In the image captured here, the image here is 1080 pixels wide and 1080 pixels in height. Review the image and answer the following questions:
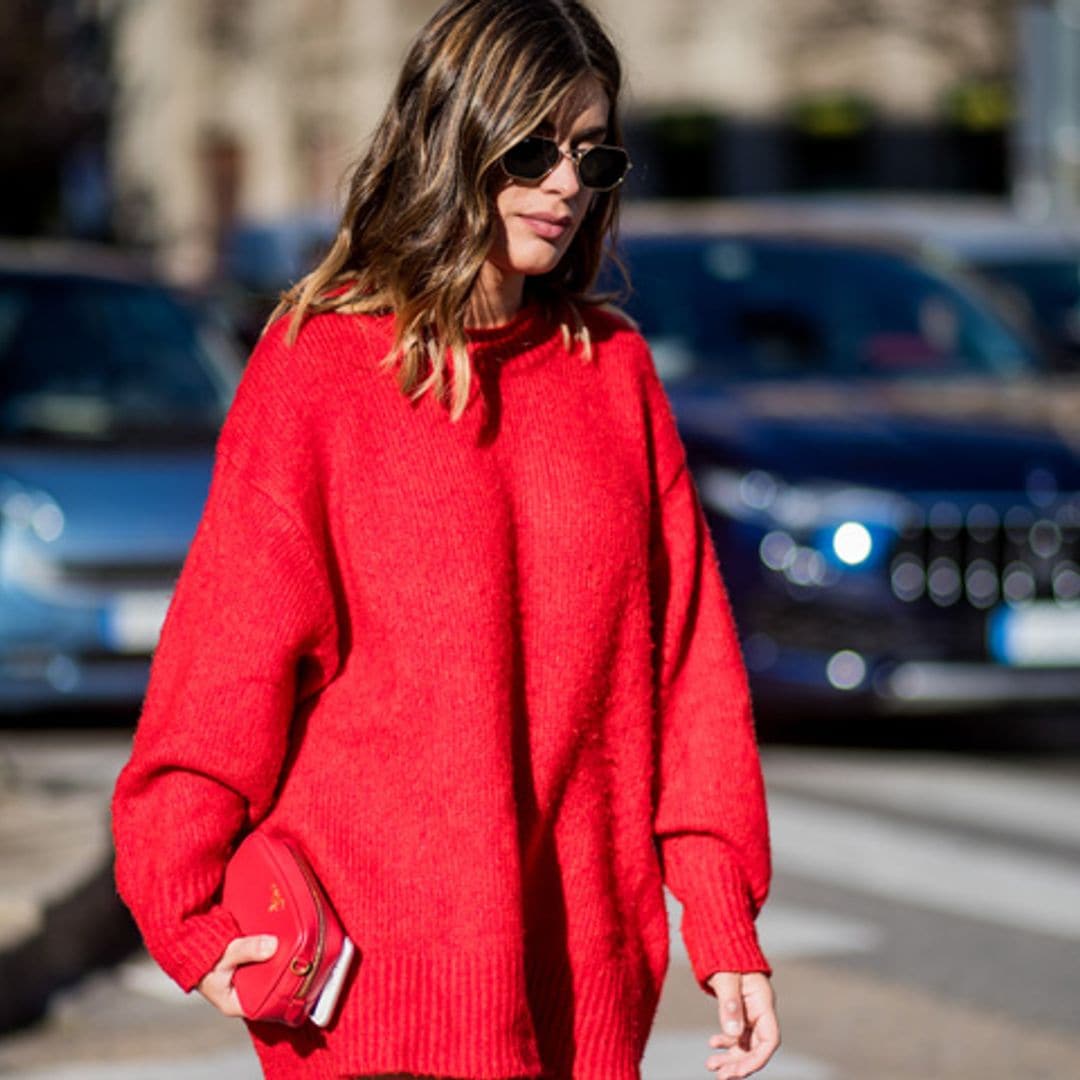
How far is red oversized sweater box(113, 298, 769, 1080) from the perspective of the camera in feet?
8.93

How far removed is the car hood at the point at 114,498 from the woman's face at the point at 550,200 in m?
6.38

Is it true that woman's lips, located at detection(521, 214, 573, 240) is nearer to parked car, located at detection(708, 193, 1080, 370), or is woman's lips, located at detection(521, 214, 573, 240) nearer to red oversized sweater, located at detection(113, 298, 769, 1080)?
red oversized sweater, located at detection(113, 298, 769, 1080)

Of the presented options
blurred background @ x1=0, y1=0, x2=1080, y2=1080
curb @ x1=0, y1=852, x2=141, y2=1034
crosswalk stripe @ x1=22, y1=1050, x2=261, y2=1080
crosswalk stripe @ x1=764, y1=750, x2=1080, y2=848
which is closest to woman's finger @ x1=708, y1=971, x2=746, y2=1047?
blurred background @ x1=0, y1=0, x2=1080, y2=1080

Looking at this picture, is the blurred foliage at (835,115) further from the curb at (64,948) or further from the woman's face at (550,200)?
the woman's face at (550,200)

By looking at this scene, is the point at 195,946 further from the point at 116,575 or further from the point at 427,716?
the point at 116,575

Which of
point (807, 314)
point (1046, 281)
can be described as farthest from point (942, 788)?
point (1046, 281)

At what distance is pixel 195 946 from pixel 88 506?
6.70 meters

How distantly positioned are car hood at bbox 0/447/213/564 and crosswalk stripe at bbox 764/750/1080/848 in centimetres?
204

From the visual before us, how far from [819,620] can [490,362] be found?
6.06m

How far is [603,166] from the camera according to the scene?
Result: 9.50 ft

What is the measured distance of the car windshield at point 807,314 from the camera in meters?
9.97

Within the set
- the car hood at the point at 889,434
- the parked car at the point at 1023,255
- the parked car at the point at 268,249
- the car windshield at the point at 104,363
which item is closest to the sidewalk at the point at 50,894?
the car windshield at the point at 104,363

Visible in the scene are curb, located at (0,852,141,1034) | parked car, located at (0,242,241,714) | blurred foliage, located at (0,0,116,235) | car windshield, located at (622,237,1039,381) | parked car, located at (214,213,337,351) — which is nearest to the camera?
curb, located at (0,852,141,1034)

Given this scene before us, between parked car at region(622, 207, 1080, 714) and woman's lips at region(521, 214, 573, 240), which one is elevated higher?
woman's lips at region(521, 214, 573, 240)
